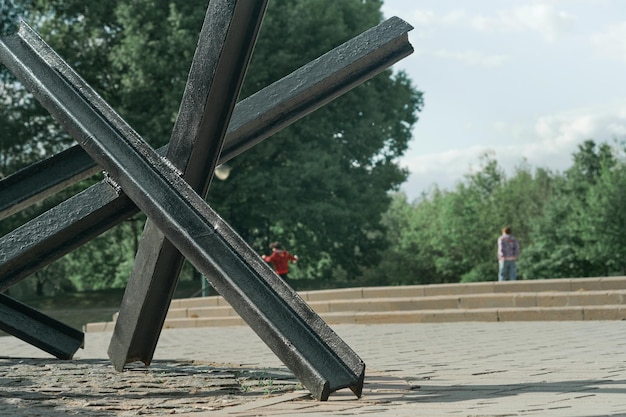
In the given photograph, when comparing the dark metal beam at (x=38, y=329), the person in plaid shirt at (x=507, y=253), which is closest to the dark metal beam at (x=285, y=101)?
the dark metal beam at (x=38, y=329)

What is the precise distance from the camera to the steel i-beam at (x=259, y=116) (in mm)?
6371

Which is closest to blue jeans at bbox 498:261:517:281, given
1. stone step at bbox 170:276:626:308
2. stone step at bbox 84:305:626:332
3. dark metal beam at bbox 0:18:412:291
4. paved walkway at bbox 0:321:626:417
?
stone step at bbox 170:276:626:308

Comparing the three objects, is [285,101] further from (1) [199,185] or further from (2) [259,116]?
(1) [199,185]

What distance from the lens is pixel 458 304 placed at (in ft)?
52.7

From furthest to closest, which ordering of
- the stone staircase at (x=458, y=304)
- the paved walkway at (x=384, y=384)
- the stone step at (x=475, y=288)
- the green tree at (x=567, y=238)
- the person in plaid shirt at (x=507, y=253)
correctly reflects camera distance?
1. the green tree at (x=567, y=238)
2. the person in plaid shirt at (x=507, y=253)
3. the stone step at (x=475, y=288)
4. the stone staircase at (x=458, y=304)
5. the paved walkway at (x=384, y=384)

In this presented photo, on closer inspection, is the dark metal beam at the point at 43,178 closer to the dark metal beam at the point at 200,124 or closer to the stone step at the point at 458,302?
the dark metal beam at the point at 200,124

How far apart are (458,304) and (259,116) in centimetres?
1011

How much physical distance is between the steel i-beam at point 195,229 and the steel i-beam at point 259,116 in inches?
16.6

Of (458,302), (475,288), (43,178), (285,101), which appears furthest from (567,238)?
(43,178)

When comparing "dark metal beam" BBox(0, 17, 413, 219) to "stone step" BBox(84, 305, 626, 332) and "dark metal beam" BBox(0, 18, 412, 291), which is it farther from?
"stone step" BBox(84, 305, 626, 332)

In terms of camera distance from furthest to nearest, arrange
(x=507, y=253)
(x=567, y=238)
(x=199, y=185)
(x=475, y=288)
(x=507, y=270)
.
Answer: (x=567, y=238) → (x=507, y=270) → (x=507, y=253) → (x=475, y=288) → (x=199, y=185)

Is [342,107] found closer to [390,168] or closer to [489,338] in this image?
[390,168]

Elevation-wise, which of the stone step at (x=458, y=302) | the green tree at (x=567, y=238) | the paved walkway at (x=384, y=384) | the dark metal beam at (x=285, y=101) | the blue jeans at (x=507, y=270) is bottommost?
the paved walkway at (x=384, y=384)

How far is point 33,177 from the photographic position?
6738 mm
